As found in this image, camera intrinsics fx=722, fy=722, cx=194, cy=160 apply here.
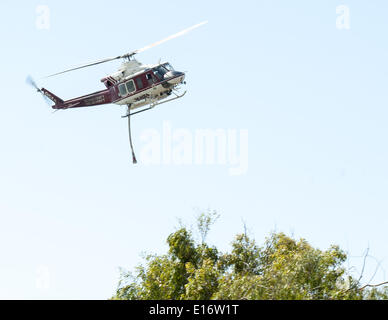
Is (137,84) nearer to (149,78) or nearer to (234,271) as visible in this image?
(149,78)

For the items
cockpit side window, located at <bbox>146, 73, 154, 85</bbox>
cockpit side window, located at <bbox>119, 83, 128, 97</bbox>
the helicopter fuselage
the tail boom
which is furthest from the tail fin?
cockpit side window, located at <bbox>146, 73, 154, 85</bbox>

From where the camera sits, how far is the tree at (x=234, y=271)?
29797 mm

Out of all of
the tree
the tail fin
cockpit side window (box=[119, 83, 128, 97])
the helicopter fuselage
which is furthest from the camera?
the tail fin

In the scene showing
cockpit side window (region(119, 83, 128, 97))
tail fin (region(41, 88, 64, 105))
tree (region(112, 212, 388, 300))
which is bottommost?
tree (region(112, 212, 388, 300))

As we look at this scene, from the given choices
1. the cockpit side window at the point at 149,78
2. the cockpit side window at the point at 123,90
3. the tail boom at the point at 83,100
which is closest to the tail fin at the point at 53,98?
the tail boom at the point at 83,100

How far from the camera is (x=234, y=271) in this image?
141ft

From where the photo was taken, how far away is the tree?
29797mm

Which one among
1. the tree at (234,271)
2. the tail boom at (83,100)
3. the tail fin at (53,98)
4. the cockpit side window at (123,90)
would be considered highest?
the tail fin at (53,98)

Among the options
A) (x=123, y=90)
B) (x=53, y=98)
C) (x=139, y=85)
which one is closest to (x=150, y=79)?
(x=139, y=85)

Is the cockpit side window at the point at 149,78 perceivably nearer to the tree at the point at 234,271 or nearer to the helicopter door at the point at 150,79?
the helicopter door at the point at 150,79

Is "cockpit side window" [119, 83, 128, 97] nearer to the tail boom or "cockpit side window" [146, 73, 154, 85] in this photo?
the tail boom

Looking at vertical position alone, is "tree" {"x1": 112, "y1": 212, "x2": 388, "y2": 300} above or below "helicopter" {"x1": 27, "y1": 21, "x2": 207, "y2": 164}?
below

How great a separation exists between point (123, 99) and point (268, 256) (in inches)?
509
